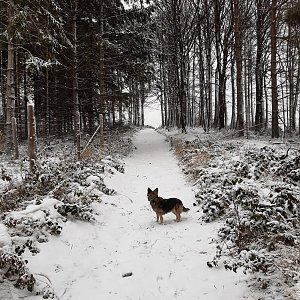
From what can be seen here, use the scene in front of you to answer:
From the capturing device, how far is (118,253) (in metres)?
5.07

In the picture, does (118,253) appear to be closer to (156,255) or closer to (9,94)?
(156,255)

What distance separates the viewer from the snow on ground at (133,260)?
3893 mm

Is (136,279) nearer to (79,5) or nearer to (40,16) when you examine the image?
(40,16)

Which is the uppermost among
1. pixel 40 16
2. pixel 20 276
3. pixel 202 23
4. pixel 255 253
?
pixel 202 23

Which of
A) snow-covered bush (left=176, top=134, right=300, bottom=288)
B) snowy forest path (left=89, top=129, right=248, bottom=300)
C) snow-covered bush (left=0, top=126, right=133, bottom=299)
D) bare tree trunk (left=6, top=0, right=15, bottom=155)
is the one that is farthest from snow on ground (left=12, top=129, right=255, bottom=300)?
bare tree trunk (left=6, top=0, right=15, bottom=155)

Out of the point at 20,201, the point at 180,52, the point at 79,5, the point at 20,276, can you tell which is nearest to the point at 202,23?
the point at 180,52

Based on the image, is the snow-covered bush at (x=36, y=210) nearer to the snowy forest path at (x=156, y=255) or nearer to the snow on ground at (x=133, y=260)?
the snow on ground at (x=133, y=260)

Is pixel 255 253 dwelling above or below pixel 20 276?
above

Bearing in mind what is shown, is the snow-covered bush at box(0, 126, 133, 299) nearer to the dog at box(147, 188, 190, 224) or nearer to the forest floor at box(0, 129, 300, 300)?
the forest floor at box(0, 129, 300, 300)

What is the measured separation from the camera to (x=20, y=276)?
3.75 metres

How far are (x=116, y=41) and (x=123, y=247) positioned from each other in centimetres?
1535

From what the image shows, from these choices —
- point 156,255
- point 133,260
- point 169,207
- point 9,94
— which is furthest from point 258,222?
point 9,94

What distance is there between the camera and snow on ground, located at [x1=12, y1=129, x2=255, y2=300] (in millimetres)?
3893

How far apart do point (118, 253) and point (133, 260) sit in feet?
1.26
